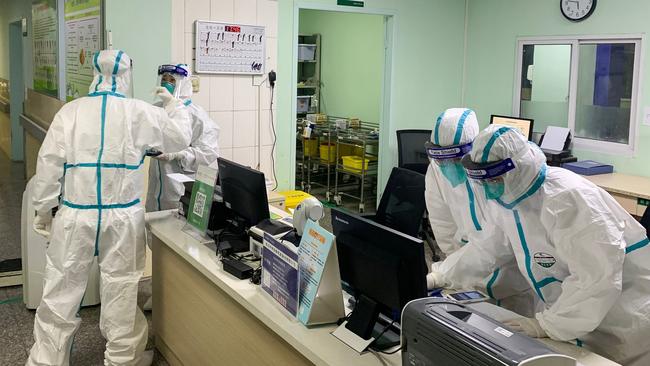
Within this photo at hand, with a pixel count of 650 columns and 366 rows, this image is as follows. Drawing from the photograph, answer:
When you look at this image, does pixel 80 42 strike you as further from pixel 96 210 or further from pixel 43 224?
pixel 96 210

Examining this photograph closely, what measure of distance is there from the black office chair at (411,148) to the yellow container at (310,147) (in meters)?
1.99

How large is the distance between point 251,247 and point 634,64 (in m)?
4.10

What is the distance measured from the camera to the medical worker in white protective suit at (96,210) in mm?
2941

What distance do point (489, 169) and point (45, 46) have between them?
4472mm

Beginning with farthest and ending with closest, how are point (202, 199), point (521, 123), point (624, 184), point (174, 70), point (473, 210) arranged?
point (521, 123) < point (624, 184) < point (174, 70) < point (202, 199) < point (473, 210)

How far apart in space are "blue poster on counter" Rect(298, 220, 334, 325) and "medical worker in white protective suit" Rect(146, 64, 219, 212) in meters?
2.19

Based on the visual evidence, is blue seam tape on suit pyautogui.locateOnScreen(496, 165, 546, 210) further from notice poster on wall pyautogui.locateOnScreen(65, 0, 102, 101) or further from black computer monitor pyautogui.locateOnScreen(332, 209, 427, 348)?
notice poster on wall pyautogui.locateOnScreen(65, 0, 102, 101)

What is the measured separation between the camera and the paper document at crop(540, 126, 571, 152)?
5.51 meters

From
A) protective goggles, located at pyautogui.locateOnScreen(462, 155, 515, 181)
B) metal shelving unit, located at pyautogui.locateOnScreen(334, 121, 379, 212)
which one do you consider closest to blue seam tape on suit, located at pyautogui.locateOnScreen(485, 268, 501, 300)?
protective goggles, located at pyautogui.locateOnScreen(462, 155, 515, 181)

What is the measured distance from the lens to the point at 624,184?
186 inches

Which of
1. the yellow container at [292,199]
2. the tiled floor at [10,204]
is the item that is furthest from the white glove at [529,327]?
the tiled floor at [10,204]

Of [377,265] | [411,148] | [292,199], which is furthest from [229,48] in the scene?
[377,265]

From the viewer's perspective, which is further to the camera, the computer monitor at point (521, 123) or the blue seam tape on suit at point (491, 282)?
the computer monitor at point (521, 123)

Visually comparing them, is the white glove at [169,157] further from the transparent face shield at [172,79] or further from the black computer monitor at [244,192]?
the black computer monitor at [244,192]
